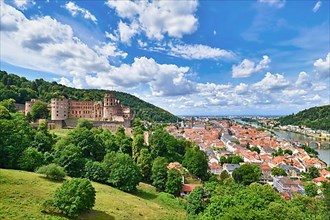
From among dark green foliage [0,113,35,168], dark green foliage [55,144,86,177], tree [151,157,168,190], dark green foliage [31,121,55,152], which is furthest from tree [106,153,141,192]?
dark green foliage [0,113,35,168]

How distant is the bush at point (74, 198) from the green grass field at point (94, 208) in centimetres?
93

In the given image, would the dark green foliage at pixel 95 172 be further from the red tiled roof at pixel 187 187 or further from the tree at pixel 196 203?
the tree at pixel 196 203

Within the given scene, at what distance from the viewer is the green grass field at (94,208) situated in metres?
23.2

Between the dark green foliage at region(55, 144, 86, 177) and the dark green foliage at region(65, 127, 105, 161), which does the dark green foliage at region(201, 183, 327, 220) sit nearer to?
the dark green foliage at region(55, 144, 86, 177)

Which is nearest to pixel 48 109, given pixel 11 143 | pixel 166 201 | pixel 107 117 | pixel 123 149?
pixel 107 117

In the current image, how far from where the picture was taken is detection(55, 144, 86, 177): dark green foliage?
3734cm

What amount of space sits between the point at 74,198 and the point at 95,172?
12944 mm

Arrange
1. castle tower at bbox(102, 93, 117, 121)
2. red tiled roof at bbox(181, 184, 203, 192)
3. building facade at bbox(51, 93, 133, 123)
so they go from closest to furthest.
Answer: red tiled roof at bbox(181, 184, 203, 192), building facade at bbox(51, 93, 133, 123), castle tower at bbox(102, 93, 117, 121)

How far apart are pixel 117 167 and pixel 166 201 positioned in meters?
8.40

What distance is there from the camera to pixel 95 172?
37719 millimetres

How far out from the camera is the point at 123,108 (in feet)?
280

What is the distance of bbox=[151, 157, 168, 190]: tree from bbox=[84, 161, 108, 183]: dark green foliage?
833 cm

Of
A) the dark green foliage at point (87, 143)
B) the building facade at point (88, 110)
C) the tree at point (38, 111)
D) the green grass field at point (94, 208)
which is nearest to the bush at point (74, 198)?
the green grass field at point (94, 208)

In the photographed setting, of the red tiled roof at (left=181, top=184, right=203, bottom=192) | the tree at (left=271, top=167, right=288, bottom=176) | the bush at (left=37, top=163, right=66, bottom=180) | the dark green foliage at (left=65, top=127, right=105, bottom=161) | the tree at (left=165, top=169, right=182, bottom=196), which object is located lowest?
the tree at (left=271, top=167, right=288, bottom=176)
